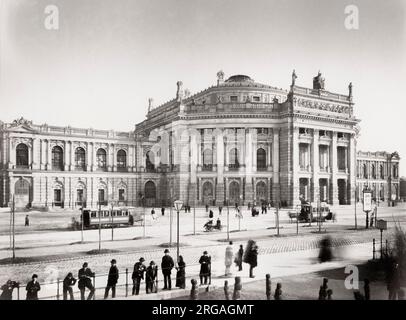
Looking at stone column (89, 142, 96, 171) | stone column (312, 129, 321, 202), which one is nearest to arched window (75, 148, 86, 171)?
stone column (89, 142, 96, 171)

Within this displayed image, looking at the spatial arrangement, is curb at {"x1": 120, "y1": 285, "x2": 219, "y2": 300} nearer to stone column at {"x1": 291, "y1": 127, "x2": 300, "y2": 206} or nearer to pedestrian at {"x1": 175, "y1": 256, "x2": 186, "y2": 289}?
pedestrian at {"x1": 175, "y1": 256, "x2": 186, "y2": 289}

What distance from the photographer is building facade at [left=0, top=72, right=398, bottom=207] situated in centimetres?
5150

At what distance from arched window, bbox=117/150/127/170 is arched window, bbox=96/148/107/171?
6.92 ft

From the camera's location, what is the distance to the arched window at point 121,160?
187 feet

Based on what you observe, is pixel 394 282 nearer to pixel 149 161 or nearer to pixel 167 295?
pixel 167 295

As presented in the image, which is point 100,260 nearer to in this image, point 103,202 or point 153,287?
point 153,287

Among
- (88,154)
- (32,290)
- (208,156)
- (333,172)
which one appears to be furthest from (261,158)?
(32,290)

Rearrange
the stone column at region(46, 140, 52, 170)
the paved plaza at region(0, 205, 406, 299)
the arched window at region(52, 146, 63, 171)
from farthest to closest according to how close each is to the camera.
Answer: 1. the arched window at region(52, 146, 63, 171)
2. the stone column at region(46, 140, 52, 170)
3. the paved plaza at region(0, 205, 406, 299)

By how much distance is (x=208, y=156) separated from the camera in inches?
2162

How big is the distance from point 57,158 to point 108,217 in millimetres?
22688
